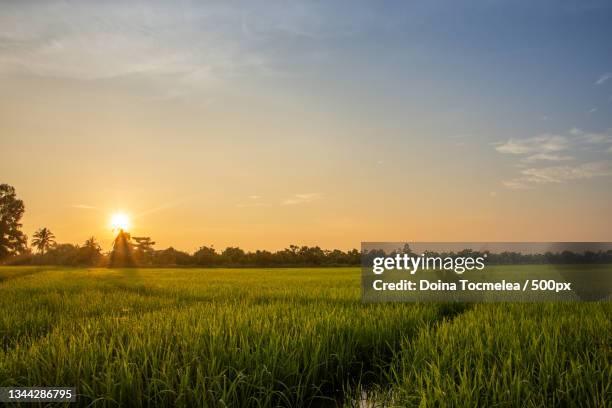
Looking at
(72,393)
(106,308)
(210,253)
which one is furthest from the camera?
(210,253)

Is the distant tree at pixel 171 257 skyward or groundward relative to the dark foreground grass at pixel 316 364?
groundward

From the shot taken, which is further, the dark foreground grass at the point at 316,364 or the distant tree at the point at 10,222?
the distant tree at the point at 10,222

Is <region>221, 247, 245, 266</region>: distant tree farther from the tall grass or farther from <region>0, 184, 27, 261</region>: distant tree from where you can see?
the tall grass

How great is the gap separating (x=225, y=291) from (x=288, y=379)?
29.5ft

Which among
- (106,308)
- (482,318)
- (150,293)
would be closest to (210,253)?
(150,293)

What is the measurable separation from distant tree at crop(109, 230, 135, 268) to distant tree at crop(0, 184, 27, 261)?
9689 millimetres

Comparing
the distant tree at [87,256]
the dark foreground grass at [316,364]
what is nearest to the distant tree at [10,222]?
the distant tree at [87,256]

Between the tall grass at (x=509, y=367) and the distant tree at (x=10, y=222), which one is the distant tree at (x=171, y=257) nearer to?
the distant tree at (x=10, y=222)

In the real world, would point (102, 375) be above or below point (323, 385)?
above

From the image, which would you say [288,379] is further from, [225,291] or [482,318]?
[225,291]

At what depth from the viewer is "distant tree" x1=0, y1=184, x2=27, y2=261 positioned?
5000cm

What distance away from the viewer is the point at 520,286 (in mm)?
14719

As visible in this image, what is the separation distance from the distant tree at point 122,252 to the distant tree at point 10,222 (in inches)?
381

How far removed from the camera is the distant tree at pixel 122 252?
53694mm
